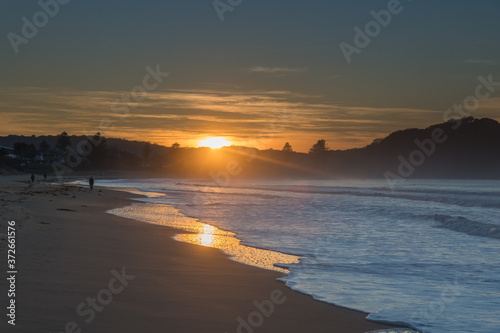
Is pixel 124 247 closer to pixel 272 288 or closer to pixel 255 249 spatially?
pixel 255 249

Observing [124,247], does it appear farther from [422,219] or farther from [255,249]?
[422,219]

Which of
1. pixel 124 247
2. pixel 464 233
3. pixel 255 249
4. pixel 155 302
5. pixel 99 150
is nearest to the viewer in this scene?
pixel 155 302

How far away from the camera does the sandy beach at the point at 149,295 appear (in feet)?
20.5

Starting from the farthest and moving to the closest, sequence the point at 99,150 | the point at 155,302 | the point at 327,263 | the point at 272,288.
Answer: the point at 99,150, the point at 327,263, the point at 272,288, the point at 155,302

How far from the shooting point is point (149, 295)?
774cm

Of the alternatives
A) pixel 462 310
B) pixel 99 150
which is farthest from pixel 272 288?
pixel 99 150

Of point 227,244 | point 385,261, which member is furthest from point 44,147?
point 385,261

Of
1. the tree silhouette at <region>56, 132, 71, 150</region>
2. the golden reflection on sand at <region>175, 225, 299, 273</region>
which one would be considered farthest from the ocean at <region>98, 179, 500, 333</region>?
the tree silhouette at <region>56, 132, 71, 150</region>

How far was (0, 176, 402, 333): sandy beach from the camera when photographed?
625cm

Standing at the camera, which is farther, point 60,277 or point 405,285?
point 405,285

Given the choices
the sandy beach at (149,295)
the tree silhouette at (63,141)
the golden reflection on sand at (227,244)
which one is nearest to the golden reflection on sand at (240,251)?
the golden reflection on sand at (227,244)

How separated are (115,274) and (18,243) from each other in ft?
10.9

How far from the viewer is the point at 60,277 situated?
823 centimetres

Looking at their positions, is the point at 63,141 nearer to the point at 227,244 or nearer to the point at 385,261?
the point at 227,244
